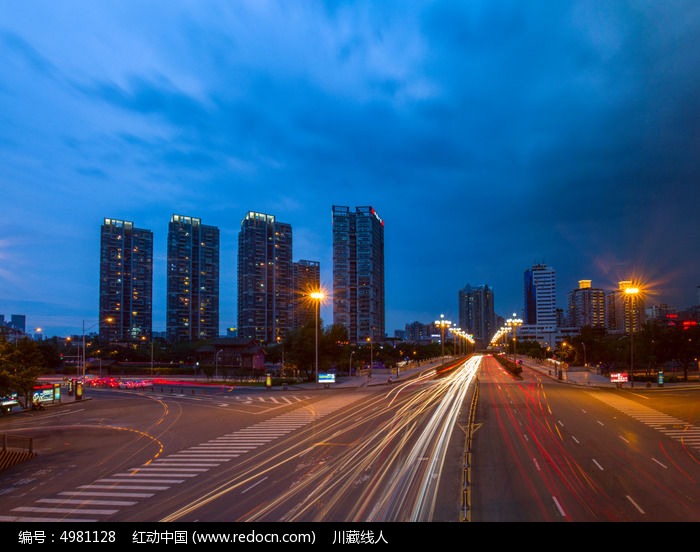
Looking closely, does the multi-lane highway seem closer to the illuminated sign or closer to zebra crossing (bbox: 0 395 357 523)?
zebra crossing (bbox: 0 395 357 523)

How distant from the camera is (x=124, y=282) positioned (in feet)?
571

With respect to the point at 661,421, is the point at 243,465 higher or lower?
higher

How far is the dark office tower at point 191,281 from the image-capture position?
179m

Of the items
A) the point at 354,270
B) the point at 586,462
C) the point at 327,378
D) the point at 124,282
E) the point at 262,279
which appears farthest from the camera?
the point at 262,279

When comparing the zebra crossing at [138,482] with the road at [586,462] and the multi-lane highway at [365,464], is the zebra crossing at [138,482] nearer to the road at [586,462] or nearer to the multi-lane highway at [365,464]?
the multi-lane highway at [365,464]

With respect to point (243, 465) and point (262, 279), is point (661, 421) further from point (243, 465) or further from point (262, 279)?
point (262, 279)

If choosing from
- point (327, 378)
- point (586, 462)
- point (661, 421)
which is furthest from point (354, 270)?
point (586, 462)

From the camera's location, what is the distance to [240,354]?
92.3m

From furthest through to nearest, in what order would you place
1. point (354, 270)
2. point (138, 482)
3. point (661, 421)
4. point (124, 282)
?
1. point (354, 270)
2. point (124, 282)
3. point (661, 421)
4. point (138, 482)

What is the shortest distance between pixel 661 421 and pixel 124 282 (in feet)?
591

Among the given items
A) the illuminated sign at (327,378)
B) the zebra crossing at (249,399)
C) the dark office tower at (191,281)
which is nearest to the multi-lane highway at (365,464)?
the zebra crossing at (249,399)

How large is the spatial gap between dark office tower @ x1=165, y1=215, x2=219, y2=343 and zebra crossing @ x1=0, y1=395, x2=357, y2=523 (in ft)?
515

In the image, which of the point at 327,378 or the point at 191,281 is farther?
the point at 191,281
